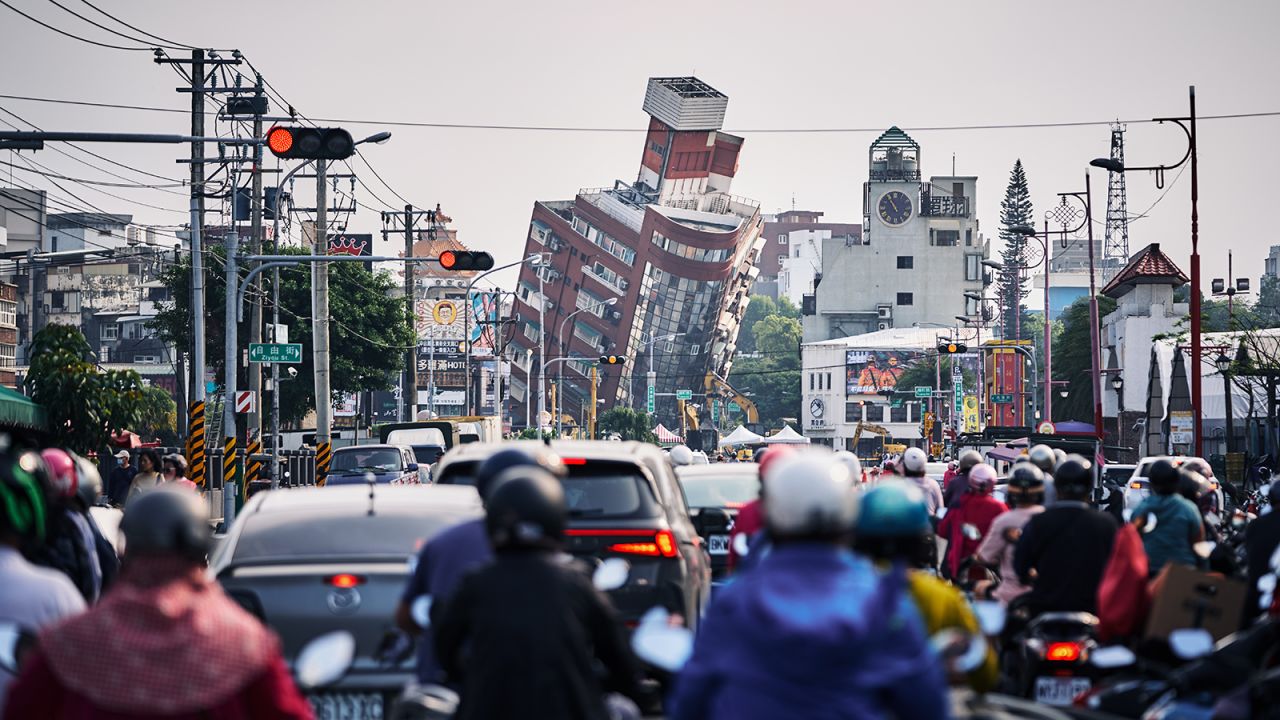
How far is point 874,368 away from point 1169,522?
138 m

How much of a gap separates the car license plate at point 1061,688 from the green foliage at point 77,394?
92.1ft

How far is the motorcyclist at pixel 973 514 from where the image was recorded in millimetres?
12711

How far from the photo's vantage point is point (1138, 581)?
8.03 meters

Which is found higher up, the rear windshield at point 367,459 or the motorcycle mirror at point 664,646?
the motorcycle mirror at point 664,646

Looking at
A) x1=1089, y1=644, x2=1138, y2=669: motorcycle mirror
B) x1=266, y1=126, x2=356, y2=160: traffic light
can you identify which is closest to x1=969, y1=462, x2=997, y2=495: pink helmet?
x1=1089, y1=644, x2=1138, y2=669: motorcycle mirror

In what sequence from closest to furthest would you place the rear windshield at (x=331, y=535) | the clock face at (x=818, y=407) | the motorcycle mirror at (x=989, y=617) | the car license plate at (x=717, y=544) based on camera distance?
the motorcycle mirror at (x=989, y=617) → the rear windshield at (x=331, y=535) → the car license plate at (x=717, y=544) → the clock face at (x=818, y=407)

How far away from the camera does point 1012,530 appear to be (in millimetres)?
10602

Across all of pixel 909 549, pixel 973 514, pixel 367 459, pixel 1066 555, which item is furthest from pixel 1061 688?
pixel 367 459

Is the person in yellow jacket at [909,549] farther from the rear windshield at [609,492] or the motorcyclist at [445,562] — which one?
the rear windshield at [609,492]

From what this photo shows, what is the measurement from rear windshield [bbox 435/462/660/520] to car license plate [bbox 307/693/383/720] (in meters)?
3.10

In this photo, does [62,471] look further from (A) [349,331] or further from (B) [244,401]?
(A) [349,331]

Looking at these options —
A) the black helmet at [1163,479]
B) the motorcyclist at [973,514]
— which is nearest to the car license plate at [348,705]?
the black helmet at [1163,479]

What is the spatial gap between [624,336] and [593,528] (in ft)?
473

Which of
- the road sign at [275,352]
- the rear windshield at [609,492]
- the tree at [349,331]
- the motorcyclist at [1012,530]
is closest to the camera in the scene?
the motorcyclist at [1012,530]
